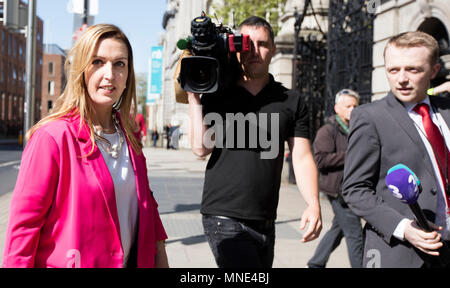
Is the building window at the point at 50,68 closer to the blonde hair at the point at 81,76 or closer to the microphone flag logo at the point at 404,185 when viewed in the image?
the blonde hair at the point at 81,76

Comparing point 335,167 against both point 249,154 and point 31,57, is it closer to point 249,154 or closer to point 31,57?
point 249,154

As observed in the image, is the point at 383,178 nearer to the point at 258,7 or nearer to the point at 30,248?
the point at 30,248

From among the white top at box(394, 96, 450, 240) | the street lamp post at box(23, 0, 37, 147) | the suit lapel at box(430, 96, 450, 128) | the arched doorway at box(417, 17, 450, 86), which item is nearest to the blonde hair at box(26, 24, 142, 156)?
the white top at box(394, 96, 450, 240)

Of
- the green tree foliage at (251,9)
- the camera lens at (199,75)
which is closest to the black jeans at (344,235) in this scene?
the camera lens at (199,75)

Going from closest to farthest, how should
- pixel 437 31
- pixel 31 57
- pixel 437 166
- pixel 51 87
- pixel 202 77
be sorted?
pixel 437 166 < pixel 202 77 < pixel 31 57 < pixel 437 31 < pixel 51 87

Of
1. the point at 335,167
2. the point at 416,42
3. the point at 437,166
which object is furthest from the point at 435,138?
the point at 335,167

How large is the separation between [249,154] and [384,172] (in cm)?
72

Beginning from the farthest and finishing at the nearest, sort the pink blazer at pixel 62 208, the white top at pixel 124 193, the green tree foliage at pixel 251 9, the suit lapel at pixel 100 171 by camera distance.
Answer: the green tree foliage at pixel 251 9, the white top at pixel 124 193, the suit lapel at pixel 100 171, the pink blazer at pixel 62 208

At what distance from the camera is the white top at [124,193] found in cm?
223

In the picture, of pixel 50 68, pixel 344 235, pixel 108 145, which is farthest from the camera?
pixel 50 68

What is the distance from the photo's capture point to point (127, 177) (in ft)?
7.48

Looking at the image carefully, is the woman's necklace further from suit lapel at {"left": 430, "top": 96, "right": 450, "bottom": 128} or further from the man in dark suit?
suit lapel at {"left": 430, "top": 96, "right": 450, "bottom": 128}

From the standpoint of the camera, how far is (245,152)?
3014 millimetres
